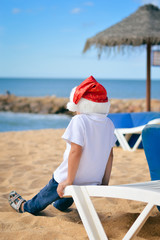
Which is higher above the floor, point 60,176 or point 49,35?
point 49,35

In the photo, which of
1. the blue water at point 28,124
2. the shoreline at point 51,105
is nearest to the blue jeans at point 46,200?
the blue water at point 28,124

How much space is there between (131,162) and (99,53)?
420 centimetres

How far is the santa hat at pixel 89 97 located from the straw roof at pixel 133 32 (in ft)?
18.3

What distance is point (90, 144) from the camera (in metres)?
1.81

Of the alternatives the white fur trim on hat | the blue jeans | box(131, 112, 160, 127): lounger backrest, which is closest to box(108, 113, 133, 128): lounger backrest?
box(131, 112, 160, 127): lounger backrest

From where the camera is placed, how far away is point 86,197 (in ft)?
A: 5.48

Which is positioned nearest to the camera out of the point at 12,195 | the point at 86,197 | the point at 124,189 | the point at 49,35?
the point at 124,189

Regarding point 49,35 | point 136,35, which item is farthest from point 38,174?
point 49,35

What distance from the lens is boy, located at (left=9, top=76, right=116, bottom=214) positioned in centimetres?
176

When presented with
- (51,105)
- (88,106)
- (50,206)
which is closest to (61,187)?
(88,106)

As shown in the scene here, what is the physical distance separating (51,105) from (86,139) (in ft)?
57.4

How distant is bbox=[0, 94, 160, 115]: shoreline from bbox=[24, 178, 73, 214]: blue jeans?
1400cm

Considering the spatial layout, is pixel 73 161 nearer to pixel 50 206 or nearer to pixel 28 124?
pixel 50 206

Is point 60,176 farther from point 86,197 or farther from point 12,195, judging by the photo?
point 12,195
